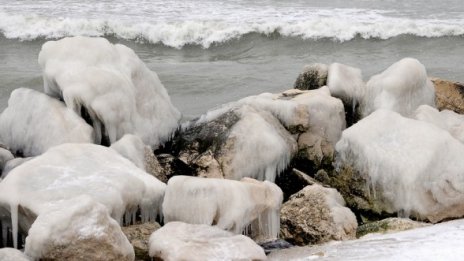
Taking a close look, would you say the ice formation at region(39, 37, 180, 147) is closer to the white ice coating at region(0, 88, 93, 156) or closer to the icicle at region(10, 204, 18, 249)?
the white ice coating at region(0, 88, 93, 156)

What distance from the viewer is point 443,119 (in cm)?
772

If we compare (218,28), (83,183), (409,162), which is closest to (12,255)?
(83,183)

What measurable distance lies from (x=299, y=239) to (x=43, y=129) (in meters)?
2.46

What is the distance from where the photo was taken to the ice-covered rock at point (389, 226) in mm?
6160

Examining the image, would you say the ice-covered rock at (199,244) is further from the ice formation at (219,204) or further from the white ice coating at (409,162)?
the white ice coating at (409,162)

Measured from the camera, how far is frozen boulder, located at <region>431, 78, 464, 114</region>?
8.32 m

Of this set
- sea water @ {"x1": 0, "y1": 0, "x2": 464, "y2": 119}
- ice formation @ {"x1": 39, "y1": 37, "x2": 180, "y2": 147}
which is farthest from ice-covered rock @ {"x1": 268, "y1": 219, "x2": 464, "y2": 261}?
sea water @ {"x1": 0, "y1": 0, "x2": 464, "y2": 119}

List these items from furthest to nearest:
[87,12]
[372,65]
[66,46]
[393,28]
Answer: [87,12], [393,28], [372,65], [66,46]

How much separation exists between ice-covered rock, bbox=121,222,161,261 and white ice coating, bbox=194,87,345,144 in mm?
1830

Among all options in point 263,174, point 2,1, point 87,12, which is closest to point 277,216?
point 263,174

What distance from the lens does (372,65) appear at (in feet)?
47.2

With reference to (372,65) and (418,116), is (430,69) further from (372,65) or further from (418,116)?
(418,116)

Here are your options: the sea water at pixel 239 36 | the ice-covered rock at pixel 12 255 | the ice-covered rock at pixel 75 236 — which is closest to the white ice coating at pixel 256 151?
the ice-covered rock at pixel 75 236

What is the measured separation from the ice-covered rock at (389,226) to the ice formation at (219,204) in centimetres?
77
